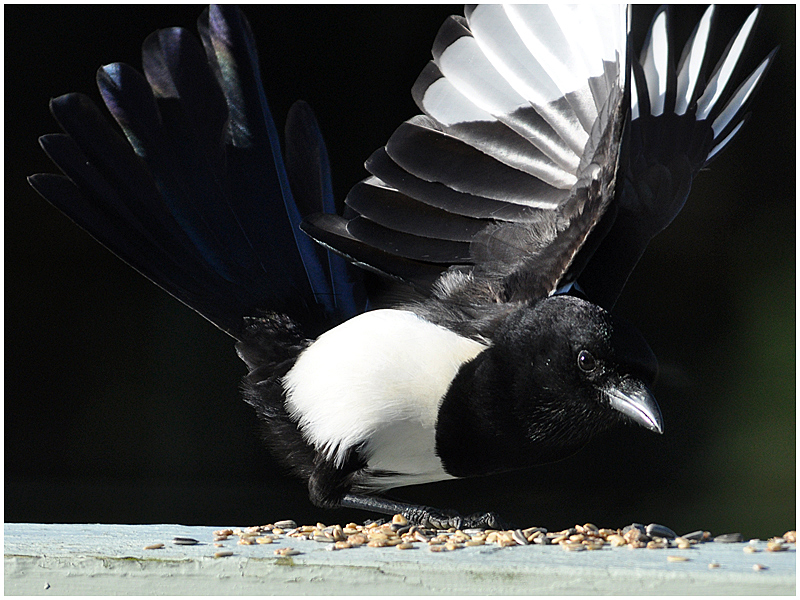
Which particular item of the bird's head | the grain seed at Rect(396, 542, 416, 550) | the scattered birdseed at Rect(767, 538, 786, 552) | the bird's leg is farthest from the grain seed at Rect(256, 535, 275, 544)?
the scattered birdseed at Rect(767, 538, 786, 552)

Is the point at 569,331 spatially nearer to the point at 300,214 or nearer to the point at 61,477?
the point at 300,214

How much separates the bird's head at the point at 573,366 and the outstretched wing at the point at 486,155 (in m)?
0.06

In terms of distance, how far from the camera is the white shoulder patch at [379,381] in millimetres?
1357

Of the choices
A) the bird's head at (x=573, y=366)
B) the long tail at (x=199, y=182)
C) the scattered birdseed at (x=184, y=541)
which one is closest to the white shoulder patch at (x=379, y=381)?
the bird's head at (x=573, y=366)

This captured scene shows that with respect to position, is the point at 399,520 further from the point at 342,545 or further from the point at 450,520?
the point at 342,545

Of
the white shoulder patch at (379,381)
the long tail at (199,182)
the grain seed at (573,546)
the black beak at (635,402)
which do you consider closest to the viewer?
the grain seed at (573,546)

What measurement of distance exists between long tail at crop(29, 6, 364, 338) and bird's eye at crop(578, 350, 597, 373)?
0.48m

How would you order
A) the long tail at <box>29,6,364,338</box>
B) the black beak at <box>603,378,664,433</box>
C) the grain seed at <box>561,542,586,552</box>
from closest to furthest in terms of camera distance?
1. the grain seed at <box>561,542,586,552</box>
2. the black beak at <box>603,378,664,433</box>
3. the long tail at <box>29,6,364,338</box>

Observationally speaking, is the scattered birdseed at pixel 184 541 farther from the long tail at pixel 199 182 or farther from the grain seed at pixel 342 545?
the long tail at pixel 199 182

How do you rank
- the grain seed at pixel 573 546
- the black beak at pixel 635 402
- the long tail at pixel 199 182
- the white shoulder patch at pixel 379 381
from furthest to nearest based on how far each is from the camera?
1. the long tail at pixel 199 182
2. the white shoulder patch at pixel 379 381
3. the black beak at pixel 635 402
4. the grain seed at pixel 573 546

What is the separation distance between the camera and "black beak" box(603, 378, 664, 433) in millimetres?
1244

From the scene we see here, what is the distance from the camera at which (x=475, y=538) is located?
1192 millimetres

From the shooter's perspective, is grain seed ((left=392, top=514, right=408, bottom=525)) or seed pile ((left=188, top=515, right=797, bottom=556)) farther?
grain seed ((left=392, top=514, right=408, bottom=525))

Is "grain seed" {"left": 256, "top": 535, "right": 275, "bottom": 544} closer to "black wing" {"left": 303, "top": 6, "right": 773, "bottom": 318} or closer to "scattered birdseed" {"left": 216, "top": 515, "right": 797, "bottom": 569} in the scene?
"scattered birdseed" {"left": 216, "top": 515, "right": 797, "bottom": 569}
